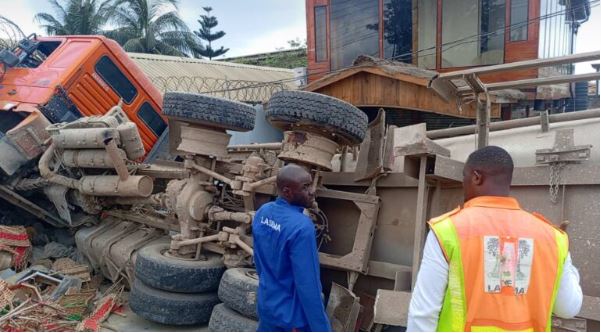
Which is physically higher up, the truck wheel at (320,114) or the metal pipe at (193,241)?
the truck wheel at (320,114)

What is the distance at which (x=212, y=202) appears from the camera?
481cm

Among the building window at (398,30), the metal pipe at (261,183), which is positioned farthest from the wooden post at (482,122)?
the building window at (398,30)

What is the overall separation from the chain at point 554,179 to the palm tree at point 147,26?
2827 centimetres

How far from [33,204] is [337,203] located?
3855 millimetres

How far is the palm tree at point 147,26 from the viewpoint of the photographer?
29562 mm

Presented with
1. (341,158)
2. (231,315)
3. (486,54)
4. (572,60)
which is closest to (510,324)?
(572,60)

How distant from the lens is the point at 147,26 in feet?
98.2

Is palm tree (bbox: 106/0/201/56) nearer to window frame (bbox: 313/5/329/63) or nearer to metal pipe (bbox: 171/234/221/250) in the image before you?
window frame (bbox: 313/5/329/63)

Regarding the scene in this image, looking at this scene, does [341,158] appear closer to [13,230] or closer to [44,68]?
[13,230]

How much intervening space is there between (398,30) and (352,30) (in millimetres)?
878

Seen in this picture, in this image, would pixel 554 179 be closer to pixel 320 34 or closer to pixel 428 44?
pixel 428 44

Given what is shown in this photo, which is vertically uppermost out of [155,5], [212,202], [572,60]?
[155,5]

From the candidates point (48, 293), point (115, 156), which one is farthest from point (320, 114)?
point (48, 293)

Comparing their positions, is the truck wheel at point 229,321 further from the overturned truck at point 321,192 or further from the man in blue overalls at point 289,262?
the man in blue overalls at point 289,262
